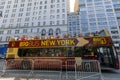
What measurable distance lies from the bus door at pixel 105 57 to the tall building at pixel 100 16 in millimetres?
56788

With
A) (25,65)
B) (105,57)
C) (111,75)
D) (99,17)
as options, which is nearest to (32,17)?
(99,17)

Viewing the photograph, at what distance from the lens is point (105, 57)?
461 inches

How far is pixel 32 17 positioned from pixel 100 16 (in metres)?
36.2

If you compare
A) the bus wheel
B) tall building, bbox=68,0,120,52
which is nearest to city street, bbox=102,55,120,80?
the bus wheel

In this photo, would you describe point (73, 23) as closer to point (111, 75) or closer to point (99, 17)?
point (99, 17)

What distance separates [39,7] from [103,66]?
60.1m

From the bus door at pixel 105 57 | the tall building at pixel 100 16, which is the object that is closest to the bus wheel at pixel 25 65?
the bus door at pixel 105 57

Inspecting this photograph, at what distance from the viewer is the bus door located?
11111 mm

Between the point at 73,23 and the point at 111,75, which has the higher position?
the point at 73,23

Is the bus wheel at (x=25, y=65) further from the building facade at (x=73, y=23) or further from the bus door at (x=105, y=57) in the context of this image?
the building facade at (x=73, y=23)

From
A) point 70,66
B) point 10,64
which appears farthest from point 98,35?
point 10,64

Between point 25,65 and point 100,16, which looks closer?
point 25,65

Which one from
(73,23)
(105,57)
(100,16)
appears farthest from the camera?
(73,23)

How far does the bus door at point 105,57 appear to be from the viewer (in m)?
11.1
